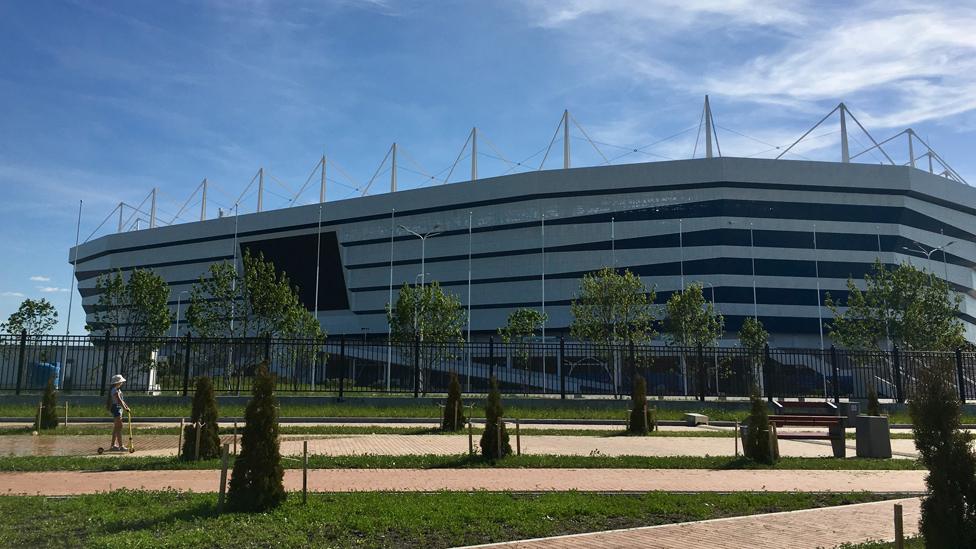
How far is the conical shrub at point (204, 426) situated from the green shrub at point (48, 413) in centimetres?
753

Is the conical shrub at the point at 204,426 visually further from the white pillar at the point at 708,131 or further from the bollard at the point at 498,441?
the white pillar at the point at 708,131

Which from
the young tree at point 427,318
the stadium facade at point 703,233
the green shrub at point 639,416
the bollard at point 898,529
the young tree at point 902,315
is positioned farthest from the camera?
the stadium facade at point 703,233

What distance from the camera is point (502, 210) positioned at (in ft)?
243

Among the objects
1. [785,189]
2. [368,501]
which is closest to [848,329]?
[785,189]

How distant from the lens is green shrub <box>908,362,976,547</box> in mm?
5438

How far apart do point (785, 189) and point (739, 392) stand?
4620 centimetres

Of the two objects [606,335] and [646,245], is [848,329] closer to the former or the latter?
[606,335]

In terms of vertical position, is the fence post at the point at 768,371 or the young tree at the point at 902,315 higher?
the young tree at the point at 902,315

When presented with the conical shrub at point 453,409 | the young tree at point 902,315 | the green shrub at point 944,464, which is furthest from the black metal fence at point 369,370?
the green shrub at point 944,464

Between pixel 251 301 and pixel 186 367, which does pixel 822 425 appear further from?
pixel 251 301

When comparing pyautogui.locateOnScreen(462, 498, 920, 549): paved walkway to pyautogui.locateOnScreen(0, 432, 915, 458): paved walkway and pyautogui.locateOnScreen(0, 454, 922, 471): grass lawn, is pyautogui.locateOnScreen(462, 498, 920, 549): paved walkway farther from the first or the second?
pyautogui.locateOnScreen(0, 432, 915, 458): paved walkway

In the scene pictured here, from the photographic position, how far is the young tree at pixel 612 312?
4225 centimetres

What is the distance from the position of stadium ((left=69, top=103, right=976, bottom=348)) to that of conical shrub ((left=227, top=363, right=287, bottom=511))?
6121 cm

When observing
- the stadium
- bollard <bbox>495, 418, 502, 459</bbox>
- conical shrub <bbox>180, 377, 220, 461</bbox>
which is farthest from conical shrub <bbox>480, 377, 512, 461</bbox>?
the stadium
